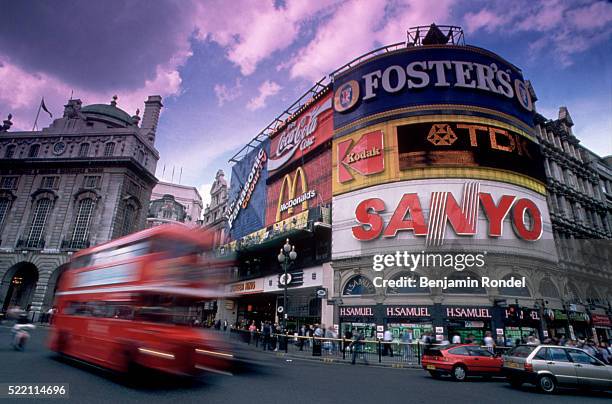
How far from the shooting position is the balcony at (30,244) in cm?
4156

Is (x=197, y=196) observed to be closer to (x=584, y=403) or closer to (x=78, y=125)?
(x=78, y=125)

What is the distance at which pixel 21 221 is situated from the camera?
43094mm

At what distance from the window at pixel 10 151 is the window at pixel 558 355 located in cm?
6278

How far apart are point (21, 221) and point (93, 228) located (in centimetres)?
989

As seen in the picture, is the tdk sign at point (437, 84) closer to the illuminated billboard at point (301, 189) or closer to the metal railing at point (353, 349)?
the illuminated billboard at point (301, 189)

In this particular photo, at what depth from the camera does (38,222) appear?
43.2 meters

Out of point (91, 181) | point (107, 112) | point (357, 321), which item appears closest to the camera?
point (357, 321)

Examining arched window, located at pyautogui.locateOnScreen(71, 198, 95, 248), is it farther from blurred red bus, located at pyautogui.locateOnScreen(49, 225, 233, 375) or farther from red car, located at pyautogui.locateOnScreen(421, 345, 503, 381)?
red car, located at pyautogui.locateOnScreen(421, 345, 503, 381)

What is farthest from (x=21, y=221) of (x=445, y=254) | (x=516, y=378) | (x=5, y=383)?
(x=516, y=378)

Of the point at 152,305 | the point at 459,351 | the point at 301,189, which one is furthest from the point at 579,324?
the point at 152,305

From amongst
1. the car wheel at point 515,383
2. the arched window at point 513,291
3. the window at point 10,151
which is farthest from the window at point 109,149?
the car wheel at point 515,383

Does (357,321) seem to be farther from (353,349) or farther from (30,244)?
(30,244)

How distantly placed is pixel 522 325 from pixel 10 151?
211 ft

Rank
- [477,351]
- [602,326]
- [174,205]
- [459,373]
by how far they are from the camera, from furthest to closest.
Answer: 1. [174,205]
2. [602,326]
3. [477,351]
4. [459,373]
